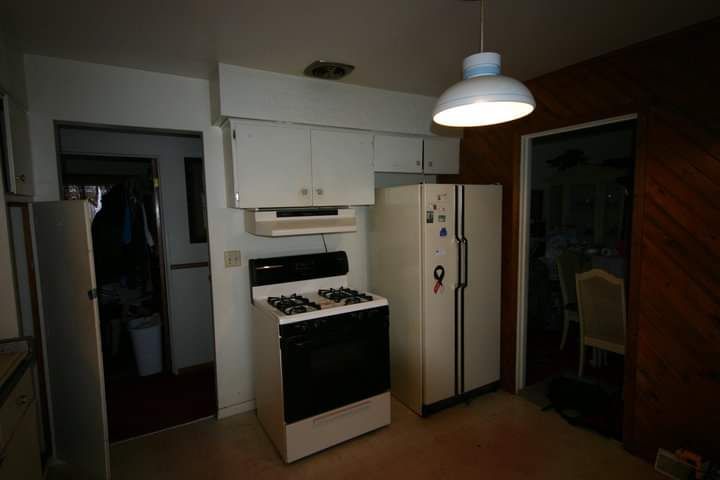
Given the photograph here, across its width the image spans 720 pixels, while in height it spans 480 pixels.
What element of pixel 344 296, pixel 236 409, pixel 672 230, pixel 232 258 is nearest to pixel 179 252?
pixel 232 258

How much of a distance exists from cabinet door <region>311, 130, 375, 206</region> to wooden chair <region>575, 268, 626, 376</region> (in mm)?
1802

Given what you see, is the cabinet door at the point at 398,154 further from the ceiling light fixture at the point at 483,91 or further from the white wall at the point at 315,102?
the ceiling light fixture at the point at 483,91

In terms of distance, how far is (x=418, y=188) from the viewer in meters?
2.56

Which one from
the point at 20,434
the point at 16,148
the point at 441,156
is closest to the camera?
the point at 20,434

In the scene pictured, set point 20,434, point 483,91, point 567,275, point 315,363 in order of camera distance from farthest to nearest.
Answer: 1. point 567,275
2. point 315,363
3. point 20,434
4. point 483,91

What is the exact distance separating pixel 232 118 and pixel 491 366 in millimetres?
2658

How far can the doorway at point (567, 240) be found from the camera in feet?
10.6

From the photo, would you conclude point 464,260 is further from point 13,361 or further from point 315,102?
point 13,361

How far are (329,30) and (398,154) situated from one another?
50.1 inches

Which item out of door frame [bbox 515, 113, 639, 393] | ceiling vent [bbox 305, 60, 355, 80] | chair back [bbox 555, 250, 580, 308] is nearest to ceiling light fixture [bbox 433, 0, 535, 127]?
ceiling vent [bbox 305, 60, 355, 80]

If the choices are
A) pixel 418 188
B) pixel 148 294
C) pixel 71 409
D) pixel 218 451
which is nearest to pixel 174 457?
pixel 218 451

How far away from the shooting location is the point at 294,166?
2541 mm

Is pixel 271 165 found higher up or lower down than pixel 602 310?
higher up

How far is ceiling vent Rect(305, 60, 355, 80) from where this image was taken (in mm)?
2338
